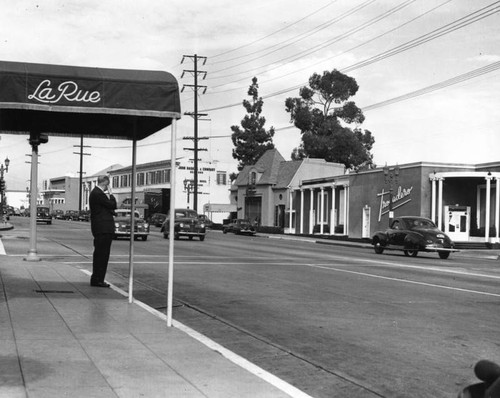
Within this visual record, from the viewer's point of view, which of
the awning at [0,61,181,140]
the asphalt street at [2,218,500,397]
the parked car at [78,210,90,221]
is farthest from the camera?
the parked car at [78,210,90,221]

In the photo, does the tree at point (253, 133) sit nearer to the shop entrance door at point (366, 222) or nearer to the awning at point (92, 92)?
the shop entrance door at point (366, 222)

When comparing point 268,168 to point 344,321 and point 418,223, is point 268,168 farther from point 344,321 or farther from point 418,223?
point 344,321

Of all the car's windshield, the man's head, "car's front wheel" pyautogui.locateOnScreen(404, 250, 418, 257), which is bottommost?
"car's front wheel" pyautogui.locateOnScreen(404, 250, 418, 257)

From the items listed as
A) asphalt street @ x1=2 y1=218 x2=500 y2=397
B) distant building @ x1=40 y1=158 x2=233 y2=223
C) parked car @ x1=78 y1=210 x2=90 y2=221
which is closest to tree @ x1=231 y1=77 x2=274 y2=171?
distant building @ x1=40 y1=158 x2=233 y2=223

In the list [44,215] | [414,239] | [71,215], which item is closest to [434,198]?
[414,239]

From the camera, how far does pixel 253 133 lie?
286ft

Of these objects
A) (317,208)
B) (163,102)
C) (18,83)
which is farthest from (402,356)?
(317,208)

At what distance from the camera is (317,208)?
58594 mm

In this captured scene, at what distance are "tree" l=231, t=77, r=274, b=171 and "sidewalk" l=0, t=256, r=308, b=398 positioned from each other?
256 feet

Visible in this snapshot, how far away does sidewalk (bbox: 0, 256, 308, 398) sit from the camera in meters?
5.06

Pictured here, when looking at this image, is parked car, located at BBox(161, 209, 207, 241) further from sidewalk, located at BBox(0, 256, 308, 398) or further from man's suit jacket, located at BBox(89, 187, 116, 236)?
sidewalk, located at BBox(0, 256, 308, 398)

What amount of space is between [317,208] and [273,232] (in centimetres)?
602

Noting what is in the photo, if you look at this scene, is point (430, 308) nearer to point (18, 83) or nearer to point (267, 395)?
point (267, 395)

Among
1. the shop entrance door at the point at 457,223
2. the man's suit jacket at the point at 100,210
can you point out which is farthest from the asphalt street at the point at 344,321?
the shop entrance door at the point at 457,223
